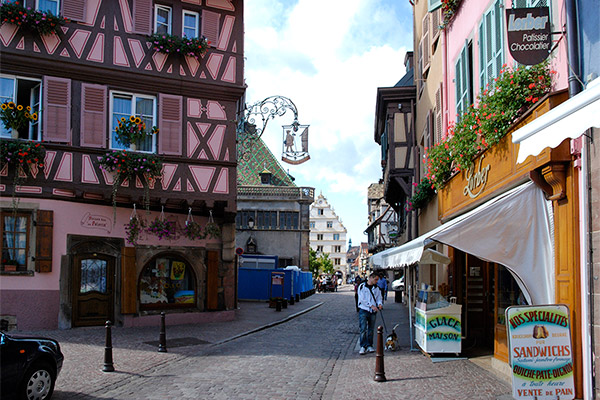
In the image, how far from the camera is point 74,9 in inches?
656

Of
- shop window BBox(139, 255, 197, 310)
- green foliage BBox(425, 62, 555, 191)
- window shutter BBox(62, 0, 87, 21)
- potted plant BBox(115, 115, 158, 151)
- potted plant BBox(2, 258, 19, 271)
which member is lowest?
shop window BBox(139, 255, 197, 310)

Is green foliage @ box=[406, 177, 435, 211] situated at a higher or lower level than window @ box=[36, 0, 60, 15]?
lower

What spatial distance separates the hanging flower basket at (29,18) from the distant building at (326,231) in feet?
334

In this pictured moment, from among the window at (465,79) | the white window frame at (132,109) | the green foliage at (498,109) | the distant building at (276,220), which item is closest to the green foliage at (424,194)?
the window at (465,79)

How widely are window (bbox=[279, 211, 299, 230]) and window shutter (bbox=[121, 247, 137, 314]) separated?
4061 cm

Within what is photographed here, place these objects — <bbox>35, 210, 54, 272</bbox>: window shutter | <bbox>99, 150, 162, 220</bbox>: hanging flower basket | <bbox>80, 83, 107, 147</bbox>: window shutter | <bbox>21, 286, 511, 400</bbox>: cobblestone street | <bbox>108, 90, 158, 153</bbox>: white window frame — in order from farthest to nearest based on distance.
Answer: <bbox>108, 90, 158, 153</bbox>: white window frame
<bbox>80, 83, 107, 147</bbox>: window shutter
<bbox>99, 150, 162, 220</bbox>: hanging flower basket
<bbox>35, 210, 54, 272</bbox>: window shutter
<bbox>21, 286, 511, 400</bbox>: cobblestone street

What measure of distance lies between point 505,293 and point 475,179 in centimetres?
211

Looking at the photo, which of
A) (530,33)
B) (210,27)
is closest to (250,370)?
(530,33)

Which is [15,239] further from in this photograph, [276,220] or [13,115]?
[276,220]

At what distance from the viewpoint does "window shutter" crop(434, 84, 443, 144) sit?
16.1 m

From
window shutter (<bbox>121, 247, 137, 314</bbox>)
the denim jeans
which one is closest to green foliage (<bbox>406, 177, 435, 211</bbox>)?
the denim jeans

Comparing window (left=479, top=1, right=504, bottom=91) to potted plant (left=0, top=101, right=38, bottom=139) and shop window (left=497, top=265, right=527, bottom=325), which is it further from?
potted plant (left=0, top=101, right=38, bottom=139)

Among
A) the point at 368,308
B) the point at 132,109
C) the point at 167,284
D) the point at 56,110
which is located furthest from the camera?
the point at 167,284

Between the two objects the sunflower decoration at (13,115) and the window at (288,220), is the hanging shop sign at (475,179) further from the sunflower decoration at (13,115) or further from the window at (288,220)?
the window at (288,220)
